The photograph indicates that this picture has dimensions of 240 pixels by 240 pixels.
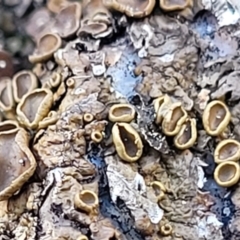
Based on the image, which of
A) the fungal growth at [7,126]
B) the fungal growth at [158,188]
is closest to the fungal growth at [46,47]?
the fungal growth at [7,126]

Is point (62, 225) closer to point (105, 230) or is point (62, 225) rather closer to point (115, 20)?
point (105, 230)

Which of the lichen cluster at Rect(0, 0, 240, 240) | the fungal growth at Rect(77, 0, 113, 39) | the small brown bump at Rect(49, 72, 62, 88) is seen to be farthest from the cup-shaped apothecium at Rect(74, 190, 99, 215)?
the fungal growth at Rect(77, 0, 113, 39)

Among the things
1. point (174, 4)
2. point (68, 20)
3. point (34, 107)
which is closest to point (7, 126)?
point (34, 107)

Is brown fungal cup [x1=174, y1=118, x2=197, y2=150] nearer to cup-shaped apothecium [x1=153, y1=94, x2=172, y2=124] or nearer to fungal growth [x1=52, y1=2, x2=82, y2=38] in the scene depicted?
cup-shaped apothecium [x1=153, y1=94, x2=172, y2=124]

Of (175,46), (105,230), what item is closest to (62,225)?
(105,230)

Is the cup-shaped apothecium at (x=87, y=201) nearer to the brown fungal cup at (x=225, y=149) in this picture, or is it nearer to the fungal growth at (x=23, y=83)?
the brown fungal cup at (x=225, y=149)
